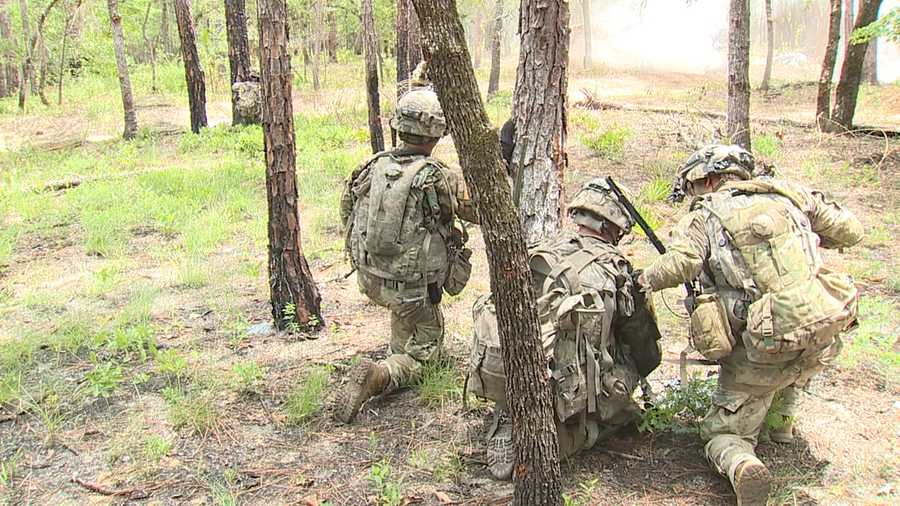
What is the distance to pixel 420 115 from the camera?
4.32 m

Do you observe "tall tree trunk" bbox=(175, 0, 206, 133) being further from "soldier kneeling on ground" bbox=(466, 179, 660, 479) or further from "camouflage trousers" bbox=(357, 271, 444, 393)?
"soldier kneeling on ground" bbox=(466, 179, 660, 479)

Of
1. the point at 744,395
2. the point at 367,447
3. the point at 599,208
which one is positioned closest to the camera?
the point at 744,395

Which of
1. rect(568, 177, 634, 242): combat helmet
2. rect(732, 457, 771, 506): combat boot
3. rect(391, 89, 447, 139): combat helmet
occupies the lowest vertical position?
rect(732, 457, 771, 506): combat boot

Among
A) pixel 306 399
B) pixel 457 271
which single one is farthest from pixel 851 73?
pixel 306 399

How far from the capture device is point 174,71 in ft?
76.4

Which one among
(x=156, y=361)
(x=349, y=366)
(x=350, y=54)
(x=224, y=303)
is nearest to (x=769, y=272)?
(x=349, y=366)

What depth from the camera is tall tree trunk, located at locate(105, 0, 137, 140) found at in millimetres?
13117

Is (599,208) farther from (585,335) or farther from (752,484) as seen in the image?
(752,484)

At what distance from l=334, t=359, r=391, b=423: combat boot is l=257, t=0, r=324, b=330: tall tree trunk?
143 cm

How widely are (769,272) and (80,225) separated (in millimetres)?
8248

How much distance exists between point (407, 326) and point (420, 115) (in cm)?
139

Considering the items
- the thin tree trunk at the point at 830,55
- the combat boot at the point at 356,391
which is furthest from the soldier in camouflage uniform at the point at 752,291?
the thin tree trunk at the point at 830,55

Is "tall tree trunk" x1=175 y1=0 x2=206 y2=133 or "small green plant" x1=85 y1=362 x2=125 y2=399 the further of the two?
"tall tree trunk" x1=175 y1=0 x2=206 y2=133

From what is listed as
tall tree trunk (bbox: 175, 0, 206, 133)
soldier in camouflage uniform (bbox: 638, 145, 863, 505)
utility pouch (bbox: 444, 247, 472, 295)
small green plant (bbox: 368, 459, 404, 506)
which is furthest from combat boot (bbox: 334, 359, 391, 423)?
tall tree trunk (bbox: 175, 0, 206, 133)
